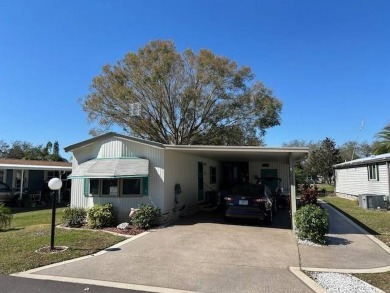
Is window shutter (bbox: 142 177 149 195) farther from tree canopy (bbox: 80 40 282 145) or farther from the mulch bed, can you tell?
tree canopy (bbox: 80 40 282 145)

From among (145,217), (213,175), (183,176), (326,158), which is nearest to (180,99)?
(213,175)

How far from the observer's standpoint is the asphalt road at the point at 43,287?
5.46 m

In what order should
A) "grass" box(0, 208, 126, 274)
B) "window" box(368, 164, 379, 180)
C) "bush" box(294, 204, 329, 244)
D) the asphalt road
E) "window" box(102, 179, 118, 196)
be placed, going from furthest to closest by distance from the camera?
"window" box(368, 164, 379, 180) < "window" box(102, 179, 118, 196) < "bush" box(294, 204, 329, 244) < "grass" box(0, 208, 126, 274) < the asphalt road

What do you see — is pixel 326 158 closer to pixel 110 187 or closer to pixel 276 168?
pixel 276 168

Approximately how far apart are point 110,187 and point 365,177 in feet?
53.9

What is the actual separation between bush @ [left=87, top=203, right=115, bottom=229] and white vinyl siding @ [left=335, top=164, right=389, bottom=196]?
1436cm

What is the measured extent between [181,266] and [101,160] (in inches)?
260

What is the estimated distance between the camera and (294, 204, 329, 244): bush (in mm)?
8953

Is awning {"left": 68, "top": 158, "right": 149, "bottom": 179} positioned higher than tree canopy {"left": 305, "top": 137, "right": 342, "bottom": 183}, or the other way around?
tree canopy {"left": 305, "top": 137, "right": 342, "bottom": 183}

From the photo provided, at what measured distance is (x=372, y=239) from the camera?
31.9 ft

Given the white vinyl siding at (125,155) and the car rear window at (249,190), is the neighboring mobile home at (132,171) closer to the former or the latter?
the white vinyl siding at (125,155)

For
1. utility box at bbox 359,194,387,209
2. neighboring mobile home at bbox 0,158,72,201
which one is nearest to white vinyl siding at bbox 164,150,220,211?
utility box at bbox 359,194,387,209

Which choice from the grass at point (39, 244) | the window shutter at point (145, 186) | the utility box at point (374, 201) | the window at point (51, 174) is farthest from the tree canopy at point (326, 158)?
the grass at point (39, 244)

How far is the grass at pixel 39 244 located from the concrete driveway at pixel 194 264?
445mm
